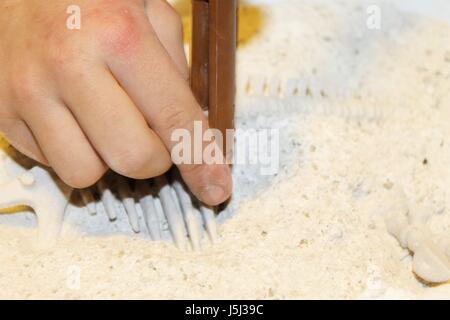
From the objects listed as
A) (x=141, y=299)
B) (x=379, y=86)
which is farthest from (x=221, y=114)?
(x=379, y=86)

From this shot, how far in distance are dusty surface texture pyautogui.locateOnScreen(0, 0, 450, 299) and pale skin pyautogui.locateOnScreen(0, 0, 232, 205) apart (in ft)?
0.29

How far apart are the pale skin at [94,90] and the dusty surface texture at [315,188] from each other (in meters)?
0.09

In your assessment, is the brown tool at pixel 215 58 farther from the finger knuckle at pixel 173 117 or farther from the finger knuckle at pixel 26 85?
the finger knuckle at pixel 26 85

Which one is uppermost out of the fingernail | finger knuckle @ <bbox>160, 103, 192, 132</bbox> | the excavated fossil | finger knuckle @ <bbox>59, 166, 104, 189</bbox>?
finger knuckle @ <bbox>160, 103, 192, 132</bbox>

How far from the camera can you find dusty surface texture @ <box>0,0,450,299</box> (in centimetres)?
66

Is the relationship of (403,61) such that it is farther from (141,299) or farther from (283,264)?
(141,299)

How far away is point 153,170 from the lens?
0.70 meters

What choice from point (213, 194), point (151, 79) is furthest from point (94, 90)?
point (213, 194)

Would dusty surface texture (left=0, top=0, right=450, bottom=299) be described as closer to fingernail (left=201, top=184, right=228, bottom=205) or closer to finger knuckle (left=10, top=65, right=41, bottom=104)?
fingernail (left=201, top=184, right=228, bottom=205)

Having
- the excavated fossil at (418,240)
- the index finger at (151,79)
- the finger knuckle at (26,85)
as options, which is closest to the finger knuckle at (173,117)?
the index finger at (151,79)

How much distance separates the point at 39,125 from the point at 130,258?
151 millimetres

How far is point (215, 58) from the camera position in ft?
2.30

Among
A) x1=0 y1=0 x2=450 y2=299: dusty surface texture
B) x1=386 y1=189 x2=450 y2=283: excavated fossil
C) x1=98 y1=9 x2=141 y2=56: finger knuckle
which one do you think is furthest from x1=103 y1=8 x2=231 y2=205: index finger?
x1=386 y1=189 x2=450 y2=283: excavated fossil
